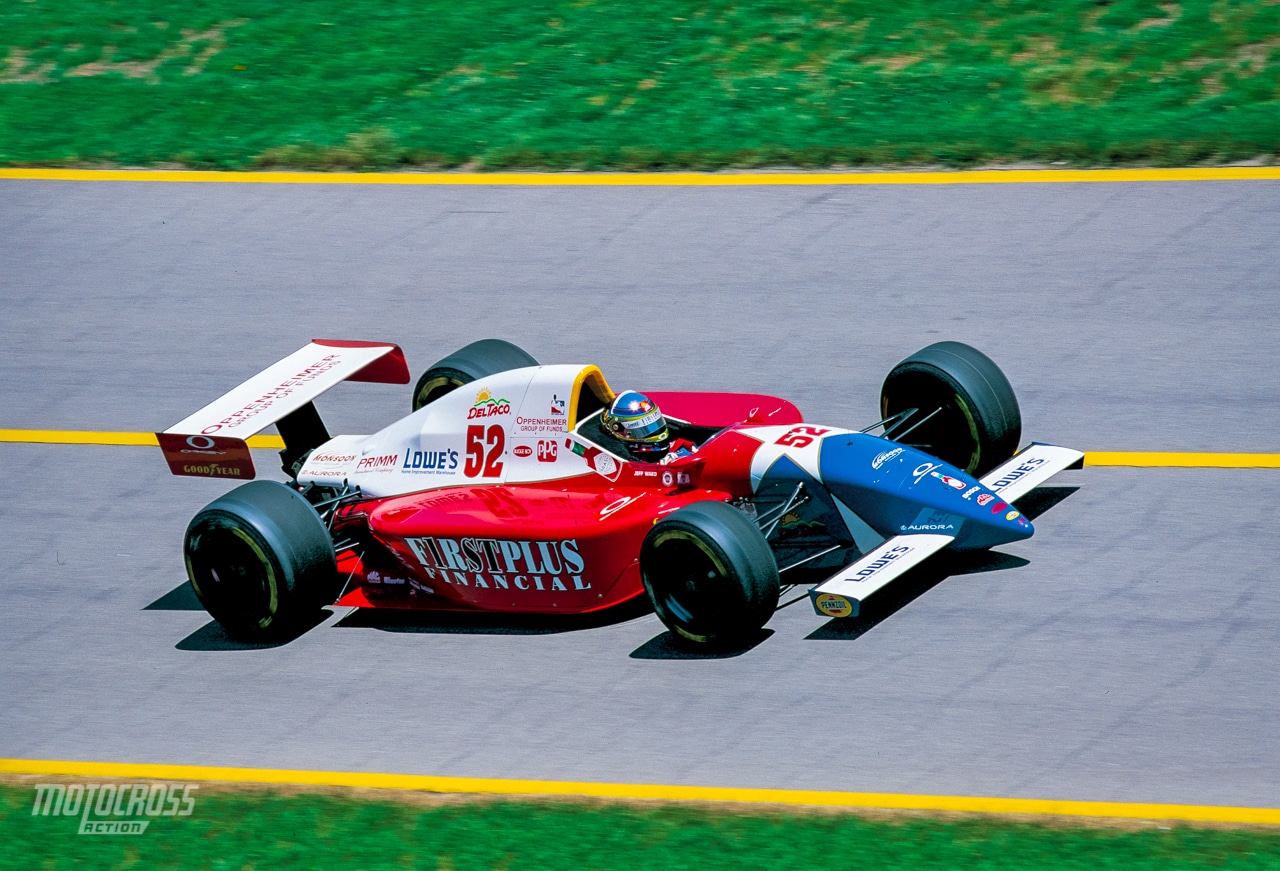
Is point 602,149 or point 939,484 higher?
point 602,149

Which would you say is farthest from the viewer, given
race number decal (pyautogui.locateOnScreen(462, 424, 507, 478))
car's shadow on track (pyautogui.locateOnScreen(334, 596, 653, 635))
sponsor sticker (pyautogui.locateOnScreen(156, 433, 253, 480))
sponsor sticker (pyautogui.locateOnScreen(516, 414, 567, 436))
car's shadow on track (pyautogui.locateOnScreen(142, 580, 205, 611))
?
car's shadow on track (pyautogui.locateOnScreen(142, 580, 205, 611))

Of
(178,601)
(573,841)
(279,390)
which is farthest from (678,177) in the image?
(573,841)

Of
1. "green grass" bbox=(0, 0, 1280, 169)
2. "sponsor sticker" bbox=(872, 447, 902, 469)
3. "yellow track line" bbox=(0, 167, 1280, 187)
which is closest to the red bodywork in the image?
"sponsor sticker" bbox=(872, 447, 902, 469)

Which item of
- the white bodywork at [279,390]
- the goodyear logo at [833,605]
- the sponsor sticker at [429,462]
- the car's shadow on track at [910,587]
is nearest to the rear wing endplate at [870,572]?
the goodyear logo at [833,605]

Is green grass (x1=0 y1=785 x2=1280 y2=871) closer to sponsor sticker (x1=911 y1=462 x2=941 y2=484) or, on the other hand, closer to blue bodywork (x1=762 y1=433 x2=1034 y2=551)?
blue bodywork (x1=762 y1=433 x2=1034 y2=551)

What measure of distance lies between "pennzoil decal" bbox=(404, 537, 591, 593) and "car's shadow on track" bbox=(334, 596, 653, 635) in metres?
0.24

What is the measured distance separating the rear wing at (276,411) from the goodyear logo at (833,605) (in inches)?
139

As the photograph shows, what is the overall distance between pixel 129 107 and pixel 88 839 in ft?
36.2

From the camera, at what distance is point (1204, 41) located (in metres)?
17.9

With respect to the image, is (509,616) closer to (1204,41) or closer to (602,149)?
(602,149)

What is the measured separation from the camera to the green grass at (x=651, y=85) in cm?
1727

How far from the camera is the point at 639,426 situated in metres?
11.6

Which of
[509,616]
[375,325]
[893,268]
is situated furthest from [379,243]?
[509,616]

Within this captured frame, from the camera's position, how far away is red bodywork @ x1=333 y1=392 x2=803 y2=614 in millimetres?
11297
